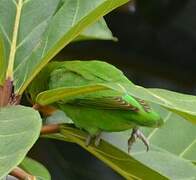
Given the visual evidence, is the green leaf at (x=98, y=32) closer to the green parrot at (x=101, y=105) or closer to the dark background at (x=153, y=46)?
the green parrot at (x=101, y=105)

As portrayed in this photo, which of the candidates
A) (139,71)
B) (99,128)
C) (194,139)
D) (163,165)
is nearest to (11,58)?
(99,128)

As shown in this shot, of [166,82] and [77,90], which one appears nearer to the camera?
[77,90]

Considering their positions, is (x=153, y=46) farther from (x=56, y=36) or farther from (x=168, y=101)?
(x=168, y=101)

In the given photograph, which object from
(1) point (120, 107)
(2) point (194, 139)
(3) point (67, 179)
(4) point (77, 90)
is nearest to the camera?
(4) point (77, 90)

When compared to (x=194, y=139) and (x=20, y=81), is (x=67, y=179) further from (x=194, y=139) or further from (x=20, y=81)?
(x=20, y=81)

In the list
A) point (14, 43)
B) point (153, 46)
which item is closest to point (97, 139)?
point (14, 43)

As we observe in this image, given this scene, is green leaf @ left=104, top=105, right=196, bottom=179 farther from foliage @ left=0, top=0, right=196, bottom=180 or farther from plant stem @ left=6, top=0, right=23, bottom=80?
plant stem @ left=6, top=0, right=23, bottom=80
